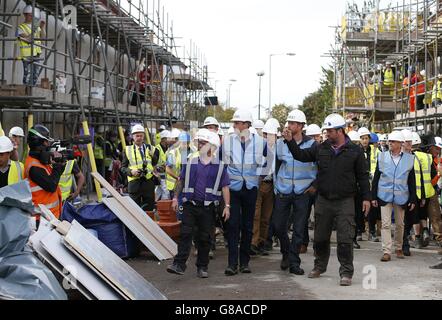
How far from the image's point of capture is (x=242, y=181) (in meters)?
8.97

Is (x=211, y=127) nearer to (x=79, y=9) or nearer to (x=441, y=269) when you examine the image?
(x=441, y=269)

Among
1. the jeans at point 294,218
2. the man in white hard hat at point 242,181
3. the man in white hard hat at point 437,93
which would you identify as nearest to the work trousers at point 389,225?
the jeans at point 294,218

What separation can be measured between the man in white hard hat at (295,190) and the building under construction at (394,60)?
37.6ft

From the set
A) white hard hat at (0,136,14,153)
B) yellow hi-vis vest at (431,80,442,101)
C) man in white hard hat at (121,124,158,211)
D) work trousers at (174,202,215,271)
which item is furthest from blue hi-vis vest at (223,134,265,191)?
yellow hi-vis vest at (431,80,442,101)

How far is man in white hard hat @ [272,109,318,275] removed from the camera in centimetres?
882

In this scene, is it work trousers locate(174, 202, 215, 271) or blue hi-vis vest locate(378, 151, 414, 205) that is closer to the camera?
work trousers locate(174, 202, 215, 271)

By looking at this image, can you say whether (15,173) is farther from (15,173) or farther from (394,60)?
(394,60)

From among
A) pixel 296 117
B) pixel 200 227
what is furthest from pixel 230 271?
pixel 296 117

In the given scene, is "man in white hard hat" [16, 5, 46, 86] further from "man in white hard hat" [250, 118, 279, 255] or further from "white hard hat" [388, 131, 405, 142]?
"white hard hat" [388, 131, 405, 142]

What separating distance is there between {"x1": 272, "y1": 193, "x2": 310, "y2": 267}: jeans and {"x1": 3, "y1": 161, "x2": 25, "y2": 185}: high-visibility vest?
3310mm

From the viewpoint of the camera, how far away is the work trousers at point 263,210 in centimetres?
1062

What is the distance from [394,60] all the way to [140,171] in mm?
17346
